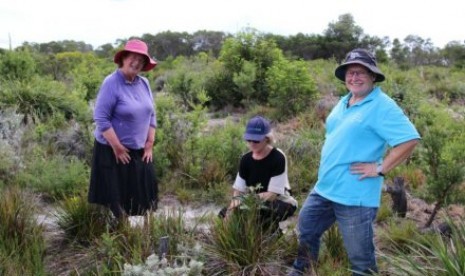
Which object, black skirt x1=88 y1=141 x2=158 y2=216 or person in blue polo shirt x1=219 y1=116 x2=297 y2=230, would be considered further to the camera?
black skirt x1=88 y1=141 x2=158 y2=216

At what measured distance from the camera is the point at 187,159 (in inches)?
282

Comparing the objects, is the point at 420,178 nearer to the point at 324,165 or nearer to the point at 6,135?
the point at 324,165

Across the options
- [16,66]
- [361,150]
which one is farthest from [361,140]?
[16,66]

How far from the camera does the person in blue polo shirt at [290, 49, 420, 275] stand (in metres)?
3.35

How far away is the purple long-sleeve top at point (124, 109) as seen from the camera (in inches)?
174

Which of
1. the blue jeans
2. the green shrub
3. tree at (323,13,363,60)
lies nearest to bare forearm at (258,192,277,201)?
the blue jeans

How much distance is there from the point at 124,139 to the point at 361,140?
2161mm

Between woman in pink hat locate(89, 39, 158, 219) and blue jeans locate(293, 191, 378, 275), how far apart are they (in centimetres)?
147

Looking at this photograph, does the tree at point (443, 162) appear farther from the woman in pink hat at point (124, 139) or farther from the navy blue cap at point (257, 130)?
the woman in pink hat at point (124, 139)

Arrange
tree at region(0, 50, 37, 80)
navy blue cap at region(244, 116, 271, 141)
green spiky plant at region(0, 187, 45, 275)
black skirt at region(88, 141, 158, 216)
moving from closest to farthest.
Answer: green spiky plant at region(0, 187, 45, 275) → navy blue cap at region(244, 116, 271, 141) → black skirt at region(88, 141, 158, 216) → tree at region(0, 50, 37, 80)

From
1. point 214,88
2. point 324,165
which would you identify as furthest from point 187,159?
point 214,88

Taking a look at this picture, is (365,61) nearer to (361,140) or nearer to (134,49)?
(361,140)

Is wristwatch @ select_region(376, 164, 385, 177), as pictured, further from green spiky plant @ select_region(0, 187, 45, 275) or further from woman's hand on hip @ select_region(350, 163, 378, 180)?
green spiky plant @ select_region(0, 187, 45, 275)

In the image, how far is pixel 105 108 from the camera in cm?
442
